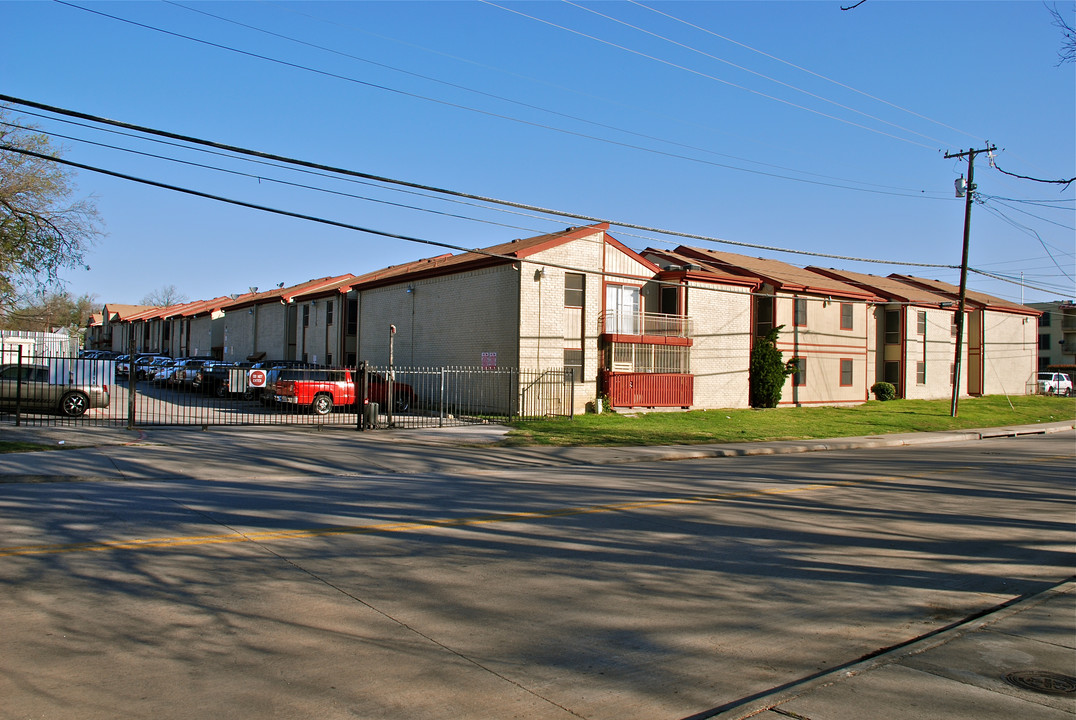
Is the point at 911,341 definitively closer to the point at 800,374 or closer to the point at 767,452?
the point at 800,374

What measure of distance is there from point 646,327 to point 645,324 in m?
0.15

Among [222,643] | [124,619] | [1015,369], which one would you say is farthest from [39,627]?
[1015,369]

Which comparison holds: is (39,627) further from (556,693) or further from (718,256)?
(718,256)

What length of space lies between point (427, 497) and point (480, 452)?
737cm

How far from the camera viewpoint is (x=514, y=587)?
7082 millimetres

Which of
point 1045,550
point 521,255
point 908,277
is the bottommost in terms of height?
point 1045,550

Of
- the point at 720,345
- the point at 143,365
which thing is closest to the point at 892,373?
the point at 720,345

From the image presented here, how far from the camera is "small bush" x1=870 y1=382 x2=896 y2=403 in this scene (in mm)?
43156

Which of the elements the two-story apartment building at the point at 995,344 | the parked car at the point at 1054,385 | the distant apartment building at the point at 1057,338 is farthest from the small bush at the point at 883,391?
Result: the distant apartment building at the point at 1057,338

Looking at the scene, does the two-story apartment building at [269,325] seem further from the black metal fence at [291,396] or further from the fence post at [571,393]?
the fence post at [571,393]

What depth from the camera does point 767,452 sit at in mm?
22594

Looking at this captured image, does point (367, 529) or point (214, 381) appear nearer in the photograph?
point (367, 529)

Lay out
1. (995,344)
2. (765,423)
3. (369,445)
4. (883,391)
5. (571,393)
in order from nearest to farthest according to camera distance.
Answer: (369,445)
(571,393)
(765,423)
(883,391)
(995,344)

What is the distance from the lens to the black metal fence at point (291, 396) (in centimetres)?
2364
